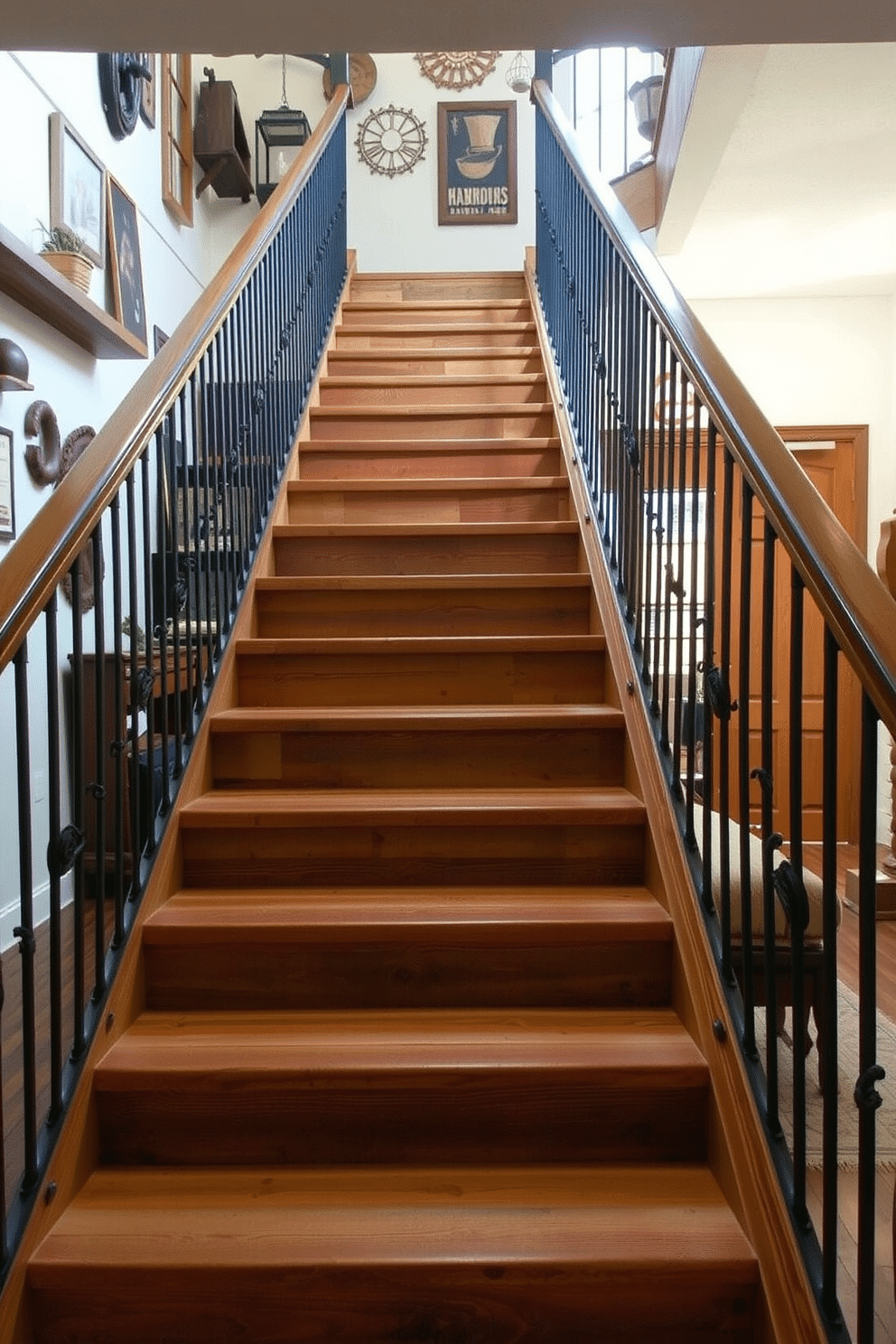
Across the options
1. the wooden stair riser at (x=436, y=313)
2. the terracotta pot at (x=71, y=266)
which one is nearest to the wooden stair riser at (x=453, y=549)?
the terracotta pot at (x=71, y=266)

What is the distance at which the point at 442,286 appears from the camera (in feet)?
17.6

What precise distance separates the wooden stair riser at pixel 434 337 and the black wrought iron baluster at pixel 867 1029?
376 centimetres

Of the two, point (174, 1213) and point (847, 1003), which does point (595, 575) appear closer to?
point (847, 1003)

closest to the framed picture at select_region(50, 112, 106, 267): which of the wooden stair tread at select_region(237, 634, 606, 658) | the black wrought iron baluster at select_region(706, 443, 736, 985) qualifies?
the wooden stair tread at select_region(237, 634, 606, 658)

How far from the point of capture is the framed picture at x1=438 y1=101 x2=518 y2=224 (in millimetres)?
7012

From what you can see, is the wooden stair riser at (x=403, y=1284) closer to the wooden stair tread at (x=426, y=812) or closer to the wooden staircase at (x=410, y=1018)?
the wooden staircase at (x=410, y=1018)

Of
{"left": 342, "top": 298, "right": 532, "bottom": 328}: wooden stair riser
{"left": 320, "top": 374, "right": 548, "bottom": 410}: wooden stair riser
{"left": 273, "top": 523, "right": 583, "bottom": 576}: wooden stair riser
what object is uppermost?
{"left": 342, "top": 298, "right": 532, "bottom": 328}: wooden stair riser

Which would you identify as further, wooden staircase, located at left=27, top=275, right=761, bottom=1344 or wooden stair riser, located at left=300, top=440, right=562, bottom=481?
wooden stair riser, located at left=300, top=440, right=562, bottom=481

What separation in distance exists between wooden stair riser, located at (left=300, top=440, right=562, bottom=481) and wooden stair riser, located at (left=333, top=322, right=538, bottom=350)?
4.08 ft

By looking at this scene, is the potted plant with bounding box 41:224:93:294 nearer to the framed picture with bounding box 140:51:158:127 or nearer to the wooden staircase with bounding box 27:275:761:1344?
the wooden staircase with bounding box 27:275:761:1344

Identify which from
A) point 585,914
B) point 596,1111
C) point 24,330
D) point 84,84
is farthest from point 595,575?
point 84,84

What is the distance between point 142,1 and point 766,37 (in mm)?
1190

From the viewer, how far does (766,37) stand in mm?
1980

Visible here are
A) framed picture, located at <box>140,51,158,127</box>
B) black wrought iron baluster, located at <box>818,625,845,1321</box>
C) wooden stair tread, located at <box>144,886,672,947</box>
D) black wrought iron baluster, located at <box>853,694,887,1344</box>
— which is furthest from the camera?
framed picture, located at <box>140,51,158,127</box>
